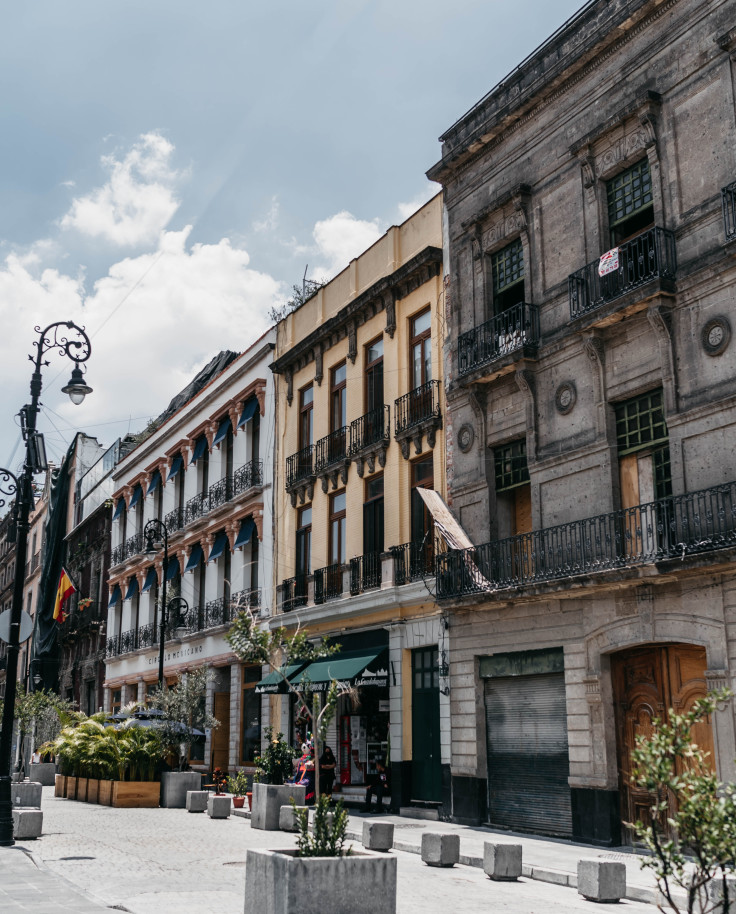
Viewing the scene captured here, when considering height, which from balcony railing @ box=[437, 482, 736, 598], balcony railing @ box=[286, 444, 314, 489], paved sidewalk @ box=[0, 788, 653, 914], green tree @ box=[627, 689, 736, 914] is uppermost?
balcony railing @ box=[286, 444, 314, 489]

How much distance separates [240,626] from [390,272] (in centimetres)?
1371

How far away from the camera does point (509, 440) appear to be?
20.4 meters

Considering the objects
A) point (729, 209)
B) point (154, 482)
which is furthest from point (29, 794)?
point (154, 482)

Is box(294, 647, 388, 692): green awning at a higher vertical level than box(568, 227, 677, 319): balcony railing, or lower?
lower

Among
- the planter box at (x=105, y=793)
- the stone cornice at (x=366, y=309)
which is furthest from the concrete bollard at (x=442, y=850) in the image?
the stone cornice at (x=366, y=309)

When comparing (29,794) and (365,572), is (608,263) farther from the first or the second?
(29,794)

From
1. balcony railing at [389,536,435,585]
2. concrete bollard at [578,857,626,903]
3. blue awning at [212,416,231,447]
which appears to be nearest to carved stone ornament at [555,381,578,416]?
balcony railing at [389,536,435,585]

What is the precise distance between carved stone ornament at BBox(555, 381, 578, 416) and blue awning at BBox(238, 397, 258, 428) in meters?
14.9

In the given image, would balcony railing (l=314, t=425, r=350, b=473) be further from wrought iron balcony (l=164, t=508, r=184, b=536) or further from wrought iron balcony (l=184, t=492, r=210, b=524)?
wrought iron balcony (l=164, t=508, r=184, b=536)

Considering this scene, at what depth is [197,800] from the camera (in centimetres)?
2241

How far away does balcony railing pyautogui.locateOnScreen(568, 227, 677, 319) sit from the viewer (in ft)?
54.7

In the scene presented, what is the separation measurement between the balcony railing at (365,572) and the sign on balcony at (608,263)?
9.36m

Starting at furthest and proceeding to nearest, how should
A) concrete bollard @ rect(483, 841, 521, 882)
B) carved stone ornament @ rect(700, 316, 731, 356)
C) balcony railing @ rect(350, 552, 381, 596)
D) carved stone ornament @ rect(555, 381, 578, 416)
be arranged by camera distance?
balcony railing @ rect(350, 552, 381, 596) → carved stone ornament @ rect(555, 381, 578, 416) → carved stone ornament @ rect(700, 316, 731, 356) → concrete bollard @ rect(483, 841, 521, 882)

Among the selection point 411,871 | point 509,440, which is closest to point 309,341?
point 509,440
